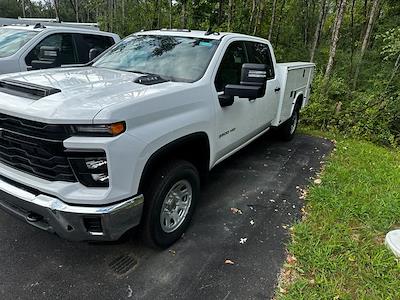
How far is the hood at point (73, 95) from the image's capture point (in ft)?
7.08

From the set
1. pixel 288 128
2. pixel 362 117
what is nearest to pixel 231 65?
pixel 288 128

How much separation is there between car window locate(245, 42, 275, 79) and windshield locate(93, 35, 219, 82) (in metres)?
0.90

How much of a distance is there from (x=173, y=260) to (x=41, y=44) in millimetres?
5370

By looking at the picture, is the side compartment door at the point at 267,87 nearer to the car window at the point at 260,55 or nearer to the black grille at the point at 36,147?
the car window at the point at 260,55

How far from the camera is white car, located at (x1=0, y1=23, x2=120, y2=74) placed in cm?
593

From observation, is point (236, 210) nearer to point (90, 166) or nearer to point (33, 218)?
point (90, 166)

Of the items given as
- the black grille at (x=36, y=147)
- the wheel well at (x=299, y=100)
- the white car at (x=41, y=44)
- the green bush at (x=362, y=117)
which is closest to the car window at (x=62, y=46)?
the white car at (x=41, y=44)

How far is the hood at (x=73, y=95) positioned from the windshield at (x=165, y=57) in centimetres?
36

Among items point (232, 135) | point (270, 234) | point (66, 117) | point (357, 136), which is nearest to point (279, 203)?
point (270, 234)

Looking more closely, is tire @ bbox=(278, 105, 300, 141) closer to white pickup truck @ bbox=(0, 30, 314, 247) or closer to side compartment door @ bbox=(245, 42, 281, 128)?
side compartment door @ bbox=(245, 42, 281, 128)

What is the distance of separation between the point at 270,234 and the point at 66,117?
2296 millimetres

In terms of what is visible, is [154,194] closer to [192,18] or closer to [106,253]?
[106,253]

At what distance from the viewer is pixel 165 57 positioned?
11.9ft

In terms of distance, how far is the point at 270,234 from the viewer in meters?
3.36
